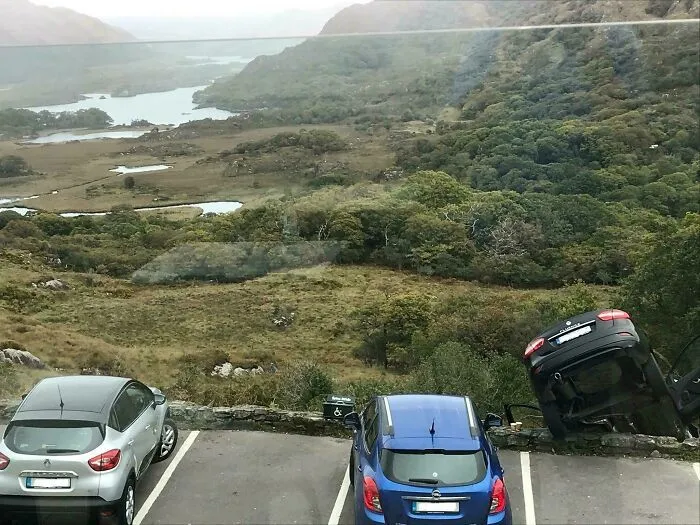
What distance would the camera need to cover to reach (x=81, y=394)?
6.88 metres

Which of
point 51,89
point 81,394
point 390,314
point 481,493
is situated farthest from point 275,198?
point 481,493

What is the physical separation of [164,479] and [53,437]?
1.46m

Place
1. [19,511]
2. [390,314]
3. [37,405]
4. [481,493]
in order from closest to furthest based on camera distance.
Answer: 1. [481,493]
2. [19,511]
3. [37,405]
4. [390,314]

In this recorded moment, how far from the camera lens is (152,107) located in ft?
57.0

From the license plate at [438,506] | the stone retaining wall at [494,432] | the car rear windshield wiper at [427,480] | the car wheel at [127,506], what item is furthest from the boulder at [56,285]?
the license plate at [438,506]

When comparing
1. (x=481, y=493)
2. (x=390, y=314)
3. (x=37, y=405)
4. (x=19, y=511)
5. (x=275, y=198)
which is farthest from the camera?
(x=275, y=198)

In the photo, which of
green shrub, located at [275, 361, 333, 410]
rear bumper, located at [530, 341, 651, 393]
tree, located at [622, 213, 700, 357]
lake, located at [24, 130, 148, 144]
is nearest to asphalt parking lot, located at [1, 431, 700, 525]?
rear bumper, located at [530, 341, 651, 393]

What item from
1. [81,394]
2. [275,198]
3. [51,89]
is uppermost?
[51,89]

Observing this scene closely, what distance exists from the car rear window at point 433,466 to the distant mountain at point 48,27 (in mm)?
11752

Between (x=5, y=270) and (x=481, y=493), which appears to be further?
(x=5, y=270)

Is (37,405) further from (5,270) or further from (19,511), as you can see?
(5,270)

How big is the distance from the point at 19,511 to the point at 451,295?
39.3ft

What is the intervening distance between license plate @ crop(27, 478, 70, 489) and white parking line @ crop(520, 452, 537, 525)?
3.66 metres

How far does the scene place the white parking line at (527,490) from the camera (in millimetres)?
6606
